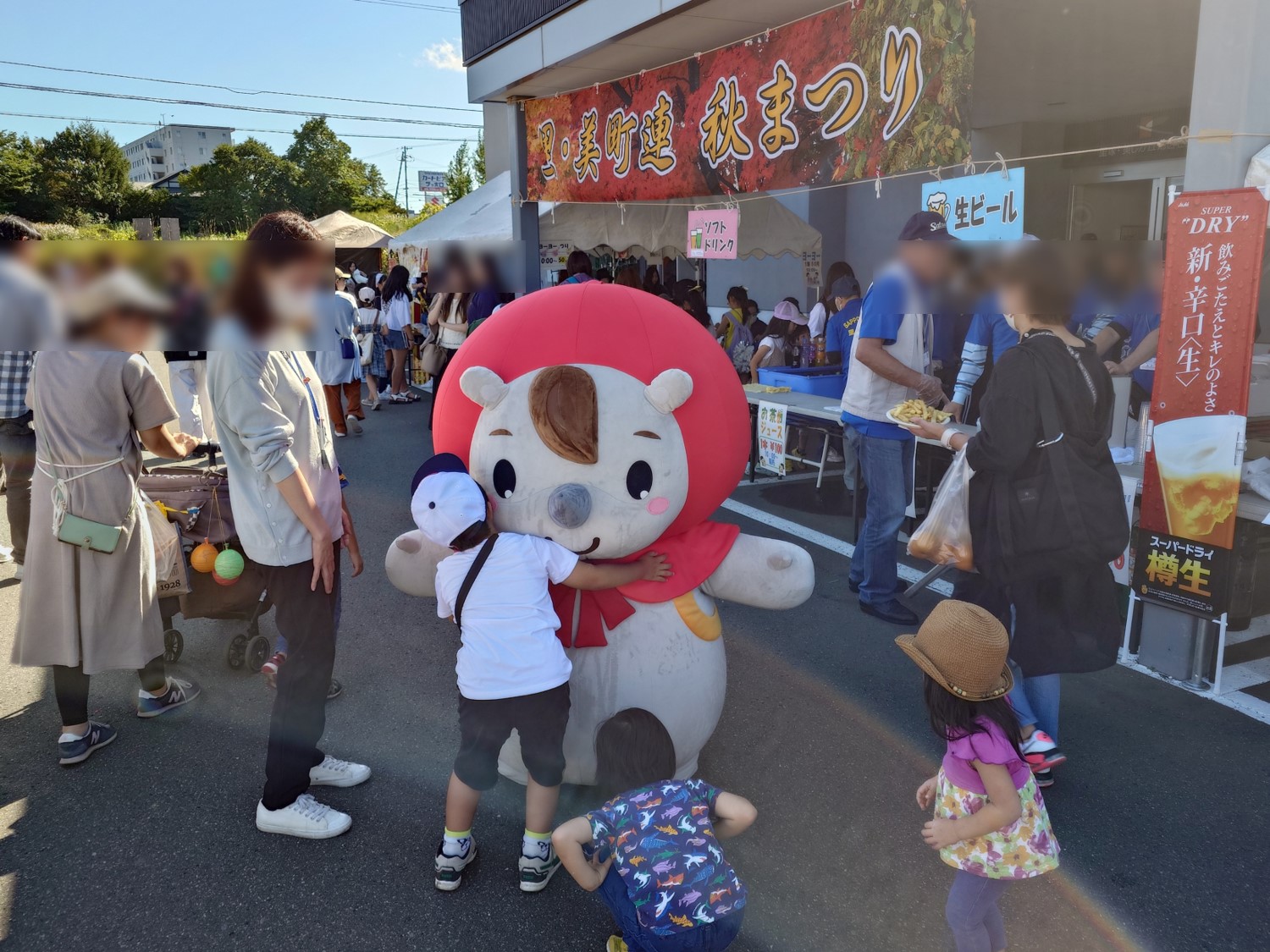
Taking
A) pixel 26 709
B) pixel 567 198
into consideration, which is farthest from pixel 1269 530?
pixel 567 198

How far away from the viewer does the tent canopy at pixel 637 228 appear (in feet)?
35.3

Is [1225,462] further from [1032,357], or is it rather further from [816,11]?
[816,11]

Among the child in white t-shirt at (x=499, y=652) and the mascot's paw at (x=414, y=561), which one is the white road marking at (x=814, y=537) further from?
the child in white t-shirt at (x=499, y=652)

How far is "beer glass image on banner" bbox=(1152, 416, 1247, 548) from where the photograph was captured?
3746mm

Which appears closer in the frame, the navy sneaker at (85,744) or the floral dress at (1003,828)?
the floral dress at (1003,828)

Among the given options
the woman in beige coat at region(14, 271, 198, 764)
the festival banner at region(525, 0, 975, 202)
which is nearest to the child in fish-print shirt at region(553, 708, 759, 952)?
the woman in beige coat at region(14, 271, 198, 764)

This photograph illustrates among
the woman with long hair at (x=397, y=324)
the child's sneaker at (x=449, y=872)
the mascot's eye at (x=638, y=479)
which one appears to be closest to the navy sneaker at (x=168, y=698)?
the child's sneaker at (x=449, y=872)

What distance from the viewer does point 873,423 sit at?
4836mm

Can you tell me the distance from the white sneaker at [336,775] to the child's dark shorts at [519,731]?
0.86 metres

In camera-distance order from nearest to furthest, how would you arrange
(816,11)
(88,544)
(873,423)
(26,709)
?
1. (88,544)
2. (26,709)
3. (873,423)
4. (816,11)

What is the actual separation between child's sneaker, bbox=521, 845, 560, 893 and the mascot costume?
1.20ft

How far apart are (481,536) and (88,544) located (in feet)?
5.74

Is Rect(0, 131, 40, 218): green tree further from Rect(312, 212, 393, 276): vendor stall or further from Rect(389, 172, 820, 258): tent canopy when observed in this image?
Rect(389, 172, 820, 258): tent canopy

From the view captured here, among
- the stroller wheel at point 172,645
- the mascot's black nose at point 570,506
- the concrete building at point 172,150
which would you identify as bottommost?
the stroller wheel at point 172,645
